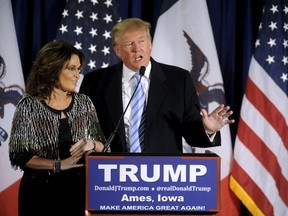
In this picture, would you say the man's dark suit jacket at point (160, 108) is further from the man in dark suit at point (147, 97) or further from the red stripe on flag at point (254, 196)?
the red stripe on flag at point (254, 196)

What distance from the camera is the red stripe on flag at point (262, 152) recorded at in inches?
151

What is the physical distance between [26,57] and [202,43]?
50.1 inches

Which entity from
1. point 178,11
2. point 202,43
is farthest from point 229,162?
point 178,11

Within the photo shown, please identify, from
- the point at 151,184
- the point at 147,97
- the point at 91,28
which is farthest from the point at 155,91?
the point at 91,28

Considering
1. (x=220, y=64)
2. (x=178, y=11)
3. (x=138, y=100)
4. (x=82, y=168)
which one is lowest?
(x=82, y=168)

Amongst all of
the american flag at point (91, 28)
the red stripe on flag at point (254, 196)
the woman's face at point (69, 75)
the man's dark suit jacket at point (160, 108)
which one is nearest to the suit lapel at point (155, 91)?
the man's dark suit jacket at point (160, 108)

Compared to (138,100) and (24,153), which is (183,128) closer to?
(138,100)

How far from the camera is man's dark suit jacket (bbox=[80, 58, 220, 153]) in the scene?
7.95 ft

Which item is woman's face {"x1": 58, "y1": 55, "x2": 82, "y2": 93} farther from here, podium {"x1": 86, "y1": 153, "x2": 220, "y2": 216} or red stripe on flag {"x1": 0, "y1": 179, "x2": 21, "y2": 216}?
red stripe on flag {"x1": 0, "y1": 179, "x2": 21, "y2": 216}

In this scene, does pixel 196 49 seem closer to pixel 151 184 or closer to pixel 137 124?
pixel 137 124

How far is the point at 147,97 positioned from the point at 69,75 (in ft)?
1.39

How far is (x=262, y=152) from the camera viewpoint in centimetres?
385

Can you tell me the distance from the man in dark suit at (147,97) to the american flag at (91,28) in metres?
1.15

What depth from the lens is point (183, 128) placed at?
8.21 feet
